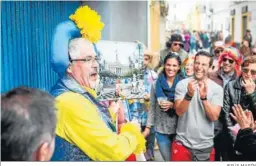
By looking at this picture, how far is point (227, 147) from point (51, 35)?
1567 mm

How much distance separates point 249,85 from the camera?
2.93m

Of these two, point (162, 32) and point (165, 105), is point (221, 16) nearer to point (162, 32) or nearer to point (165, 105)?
point (162, 32)

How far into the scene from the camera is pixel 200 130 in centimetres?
304

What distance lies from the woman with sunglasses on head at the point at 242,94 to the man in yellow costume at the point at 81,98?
A: 2.61 ft

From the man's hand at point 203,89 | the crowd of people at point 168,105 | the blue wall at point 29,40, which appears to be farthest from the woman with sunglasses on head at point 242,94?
the blue wall at point 29,40

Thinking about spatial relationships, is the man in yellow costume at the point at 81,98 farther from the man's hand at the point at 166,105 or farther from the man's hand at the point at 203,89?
the man's hand at the point at 203,89

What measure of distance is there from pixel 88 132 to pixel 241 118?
3.76 feet

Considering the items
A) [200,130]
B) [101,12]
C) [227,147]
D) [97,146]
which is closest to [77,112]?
[97,146]

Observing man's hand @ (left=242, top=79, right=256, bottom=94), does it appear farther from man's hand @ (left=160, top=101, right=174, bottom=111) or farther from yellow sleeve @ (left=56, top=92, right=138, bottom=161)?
yellow sleeve @ (left=56, top=92, right=138, bottom=161)

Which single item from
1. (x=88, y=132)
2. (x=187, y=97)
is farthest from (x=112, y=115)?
(x=187, y=97)

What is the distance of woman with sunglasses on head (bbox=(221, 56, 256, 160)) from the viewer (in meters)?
2.92

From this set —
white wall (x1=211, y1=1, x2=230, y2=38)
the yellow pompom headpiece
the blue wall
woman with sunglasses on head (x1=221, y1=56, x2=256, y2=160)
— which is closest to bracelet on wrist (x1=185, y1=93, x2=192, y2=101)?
woman with sunglasses on head (x1=221, y1=56, x2=256, y2=160)

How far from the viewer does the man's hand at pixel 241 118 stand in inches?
116

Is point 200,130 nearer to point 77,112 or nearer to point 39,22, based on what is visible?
point 77,112
